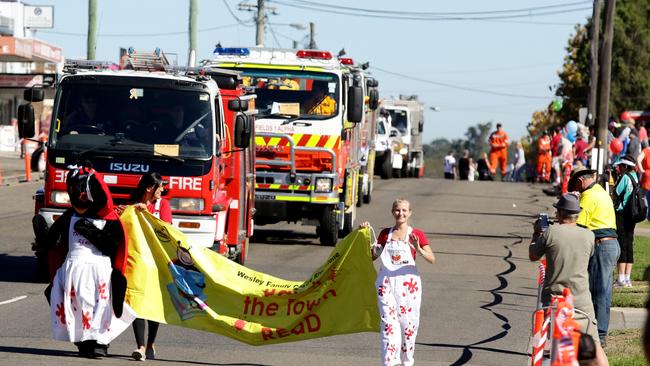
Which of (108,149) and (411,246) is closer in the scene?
(411,246)

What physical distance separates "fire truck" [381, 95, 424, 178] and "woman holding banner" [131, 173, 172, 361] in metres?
33.9

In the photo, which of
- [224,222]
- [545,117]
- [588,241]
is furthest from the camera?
[545,117]

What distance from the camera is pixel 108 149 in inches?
630

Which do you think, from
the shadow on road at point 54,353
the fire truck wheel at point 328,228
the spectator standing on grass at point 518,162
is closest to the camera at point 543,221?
the shadow on road at point 54,353

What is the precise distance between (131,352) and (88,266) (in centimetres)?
123

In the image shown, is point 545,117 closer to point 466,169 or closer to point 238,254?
point 466,169

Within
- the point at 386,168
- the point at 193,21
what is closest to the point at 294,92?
the point at 193,21

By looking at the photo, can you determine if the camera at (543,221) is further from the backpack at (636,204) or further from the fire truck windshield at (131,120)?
the fire truck windshield at (131,120)

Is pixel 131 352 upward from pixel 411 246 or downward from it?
downward

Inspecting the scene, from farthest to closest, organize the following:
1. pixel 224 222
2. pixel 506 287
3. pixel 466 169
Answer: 1. pixel 466 169
2. pixel 506 287
3. pixel 224 222

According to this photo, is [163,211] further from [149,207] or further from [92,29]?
[92,29]

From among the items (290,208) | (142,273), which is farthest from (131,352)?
(290,208)

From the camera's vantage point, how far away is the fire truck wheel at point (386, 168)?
4600cm

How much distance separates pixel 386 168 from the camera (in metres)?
46.4
